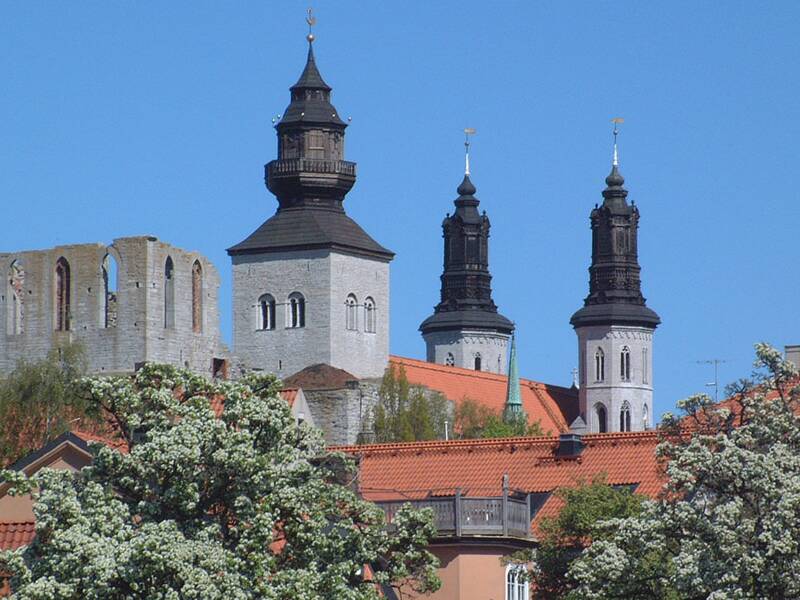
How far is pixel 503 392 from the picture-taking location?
379ft

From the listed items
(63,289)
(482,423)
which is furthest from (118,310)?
(482,423)

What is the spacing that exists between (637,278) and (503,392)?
15.7m

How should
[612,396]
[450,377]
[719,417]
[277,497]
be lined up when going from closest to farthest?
[277,497]
[719,417]
[450,377]
[612,396]

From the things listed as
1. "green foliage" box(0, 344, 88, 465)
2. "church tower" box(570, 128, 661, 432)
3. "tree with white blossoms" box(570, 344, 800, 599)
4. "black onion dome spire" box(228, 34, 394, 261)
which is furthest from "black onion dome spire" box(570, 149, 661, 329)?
"tree with white blossoms" box(570, 344, 800, 599)

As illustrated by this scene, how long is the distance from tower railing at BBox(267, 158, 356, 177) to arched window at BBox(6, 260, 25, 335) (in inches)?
434

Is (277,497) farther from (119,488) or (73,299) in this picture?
(73,299)

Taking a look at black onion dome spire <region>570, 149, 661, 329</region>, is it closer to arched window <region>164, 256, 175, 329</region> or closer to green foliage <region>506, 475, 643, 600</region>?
arched window <region>164, 256, 175, 329</region>

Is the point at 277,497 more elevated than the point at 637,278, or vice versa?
the point at 637,278

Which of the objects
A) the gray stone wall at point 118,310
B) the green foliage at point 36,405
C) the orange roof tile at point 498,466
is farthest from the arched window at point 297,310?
the orange roof tile at point 498,466

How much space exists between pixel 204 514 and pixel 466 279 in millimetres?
105449

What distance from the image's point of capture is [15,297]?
93.9 metres

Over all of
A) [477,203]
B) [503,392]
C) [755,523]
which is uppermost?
[477,203]

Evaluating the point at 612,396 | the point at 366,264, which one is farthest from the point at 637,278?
the point at 366,264

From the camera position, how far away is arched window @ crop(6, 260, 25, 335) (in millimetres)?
93688
